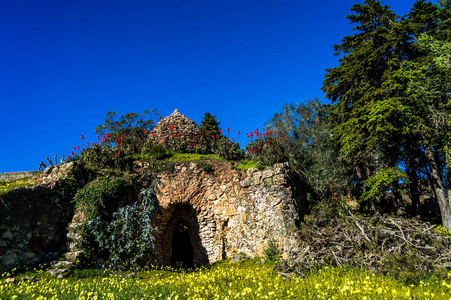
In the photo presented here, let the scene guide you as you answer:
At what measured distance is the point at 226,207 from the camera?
14.1 m

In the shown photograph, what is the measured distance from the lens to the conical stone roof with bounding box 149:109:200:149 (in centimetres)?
1797

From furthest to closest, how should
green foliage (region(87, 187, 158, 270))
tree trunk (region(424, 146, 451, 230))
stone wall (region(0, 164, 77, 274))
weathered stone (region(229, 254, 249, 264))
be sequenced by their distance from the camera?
tree trunk (region(424, 146, 451, 230)), weathered stone (region(229, 254, 249, 264)), green foliage (region(87, 187, 158, 270)), stone wall (region(0, 164, 77, 274))

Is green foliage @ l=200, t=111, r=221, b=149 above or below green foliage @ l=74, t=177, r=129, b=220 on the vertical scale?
above

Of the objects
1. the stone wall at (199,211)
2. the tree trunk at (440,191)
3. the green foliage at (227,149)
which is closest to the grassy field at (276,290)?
the stone wall at (199,211)

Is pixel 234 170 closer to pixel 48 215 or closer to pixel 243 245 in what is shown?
pixel 243 245

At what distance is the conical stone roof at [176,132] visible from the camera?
17969mm

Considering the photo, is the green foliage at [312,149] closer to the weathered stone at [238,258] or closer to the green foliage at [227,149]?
the green foliage at [227,149]

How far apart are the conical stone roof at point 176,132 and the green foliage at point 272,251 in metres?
8.80

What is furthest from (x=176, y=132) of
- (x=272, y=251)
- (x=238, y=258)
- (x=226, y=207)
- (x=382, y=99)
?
(x=382, y=99)

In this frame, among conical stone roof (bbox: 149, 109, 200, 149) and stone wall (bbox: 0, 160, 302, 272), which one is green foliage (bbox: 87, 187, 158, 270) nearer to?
stone wall (bbox: 0, 160, 302, 272)

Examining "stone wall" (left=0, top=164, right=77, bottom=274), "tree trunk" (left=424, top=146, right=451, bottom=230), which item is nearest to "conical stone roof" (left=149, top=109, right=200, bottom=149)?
"stone wall" (left=0, top=164, right=77, bottom=274)

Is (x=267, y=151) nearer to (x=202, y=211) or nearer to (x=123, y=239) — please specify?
(x=202, y=211)

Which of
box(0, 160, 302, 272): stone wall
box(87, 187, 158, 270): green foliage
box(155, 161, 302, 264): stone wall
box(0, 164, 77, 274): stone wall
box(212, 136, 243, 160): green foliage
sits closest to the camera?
box(0, 164, 77, 274): stone wall

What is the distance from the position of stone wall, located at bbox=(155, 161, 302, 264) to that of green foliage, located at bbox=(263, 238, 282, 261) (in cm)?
28
